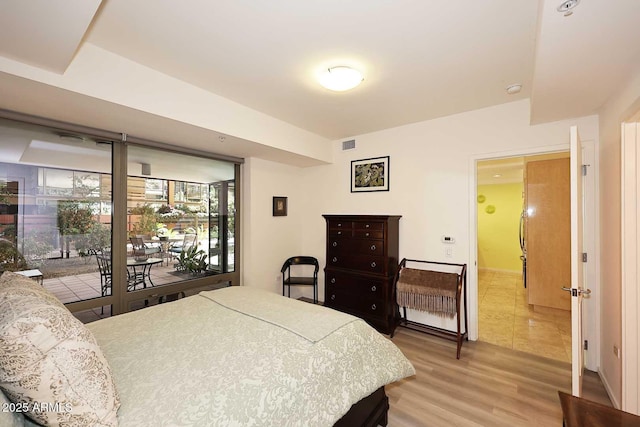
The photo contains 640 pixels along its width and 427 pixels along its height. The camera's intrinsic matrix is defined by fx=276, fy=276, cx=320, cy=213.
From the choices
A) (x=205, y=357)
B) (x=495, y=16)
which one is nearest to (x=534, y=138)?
(x=495, y=16)

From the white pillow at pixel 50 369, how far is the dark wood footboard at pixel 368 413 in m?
1.17

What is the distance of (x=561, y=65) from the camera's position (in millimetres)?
1721

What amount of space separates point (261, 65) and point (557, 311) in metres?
5.15

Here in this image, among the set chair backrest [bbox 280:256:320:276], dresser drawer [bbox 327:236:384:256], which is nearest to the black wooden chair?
chair backrest [bbox 280:256:320:276]

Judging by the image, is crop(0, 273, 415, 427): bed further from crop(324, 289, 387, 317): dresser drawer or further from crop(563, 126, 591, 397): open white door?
crop(324, 289, 387, 317): dresser drawer

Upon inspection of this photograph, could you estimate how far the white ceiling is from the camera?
1436 millimetres

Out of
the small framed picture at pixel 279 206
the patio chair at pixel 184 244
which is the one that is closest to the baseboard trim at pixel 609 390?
the small framed picture at pixel 279 206

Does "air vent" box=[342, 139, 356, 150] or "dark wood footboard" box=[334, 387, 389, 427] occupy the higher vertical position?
"air vent" box=[342, 139, 356, 150]

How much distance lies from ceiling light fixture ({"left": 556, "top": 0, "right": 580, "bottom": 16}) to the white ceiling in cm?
2

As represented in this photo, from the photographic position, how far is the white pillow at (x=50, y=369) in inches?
33.9

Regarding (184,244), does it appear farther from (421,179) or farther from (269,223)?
(421,179)

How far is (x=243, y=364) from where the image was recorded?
4.44 feet

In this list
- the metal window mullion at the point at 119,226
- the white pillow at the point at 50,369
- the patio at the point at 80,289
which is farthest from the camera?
the metal window mullion at the point at 119,226

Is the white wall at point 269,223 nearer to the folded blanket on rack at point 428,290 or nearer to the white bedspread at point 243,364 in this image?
the folded blanket on rack at point 428,290
